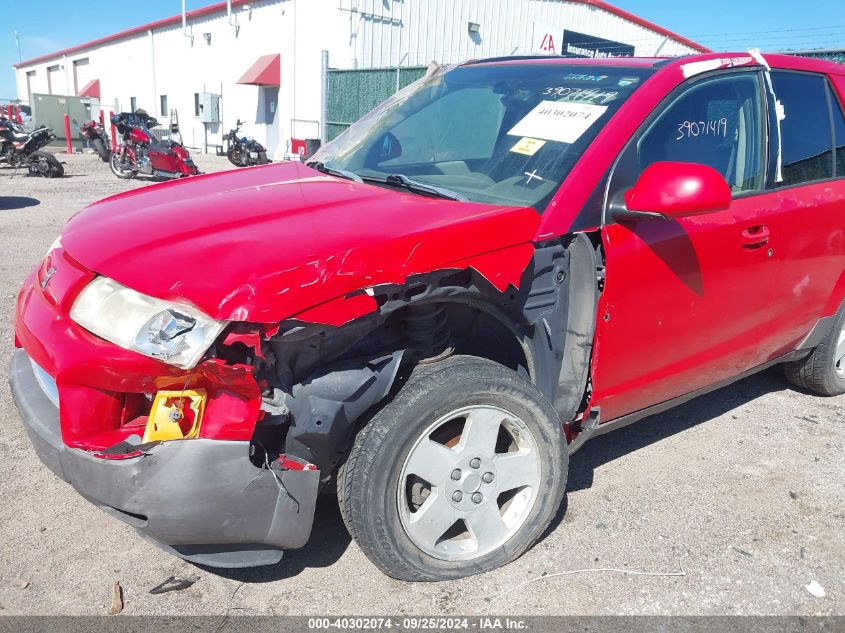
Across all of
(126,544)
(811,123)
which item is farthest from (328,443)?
(811,123)

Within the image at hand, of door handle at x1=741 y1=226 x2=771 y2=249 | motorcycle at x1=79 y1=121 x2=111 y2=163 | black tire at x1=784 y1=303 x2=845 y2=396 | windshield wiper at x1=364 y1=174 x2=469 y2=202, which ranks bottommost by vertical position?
black tire at x1=784 y1=303 x2=845 y2=396

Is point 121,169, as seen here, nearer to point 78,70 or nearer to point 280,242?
point 280,242

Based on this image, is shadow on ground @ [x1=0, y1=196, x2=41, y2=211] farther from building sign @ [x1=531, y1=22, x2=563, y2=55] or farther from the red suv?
building sign @ [x1=531, y1=22, x2=563, y2=55]

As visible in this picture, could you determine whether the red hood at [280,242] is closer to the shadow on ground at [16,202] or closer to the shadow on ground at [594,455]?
the shadow on ground at [594,455]

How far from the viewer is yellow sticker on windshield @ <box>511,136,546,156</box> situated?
2.69 m

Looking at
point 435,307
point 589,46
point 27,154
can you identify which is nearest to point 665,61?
point 435,307

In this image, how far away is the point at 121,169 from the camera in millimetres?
14914

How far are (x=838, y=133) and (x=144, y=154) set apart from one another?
539 inches

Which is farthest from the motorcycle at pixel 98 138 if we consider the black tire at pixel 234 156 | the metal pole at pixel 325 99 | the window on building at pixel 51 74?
the window on building at pixel 51 74

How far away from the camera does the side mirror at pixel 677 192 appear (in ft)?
7.72

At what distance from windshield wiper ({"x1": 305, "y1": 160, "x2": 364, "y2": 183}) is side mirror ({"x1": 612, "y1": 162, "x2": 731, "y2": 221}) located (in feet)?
3.83

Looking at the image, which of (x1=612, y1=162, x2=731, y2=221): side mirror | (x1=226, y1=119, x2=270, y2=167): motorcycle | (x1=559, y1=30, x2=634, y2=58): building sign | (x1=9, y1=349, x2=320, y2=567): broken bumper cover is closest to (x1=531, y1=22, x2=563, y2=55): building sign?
(x1=559, y1=30, x2=634, y2=58): building sign

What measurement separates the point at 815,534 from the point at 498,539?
4.70ft

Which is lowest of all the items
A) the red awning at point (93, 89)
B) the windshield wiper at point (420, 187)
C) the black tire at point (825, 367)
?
the black tire at point (825, 367)
